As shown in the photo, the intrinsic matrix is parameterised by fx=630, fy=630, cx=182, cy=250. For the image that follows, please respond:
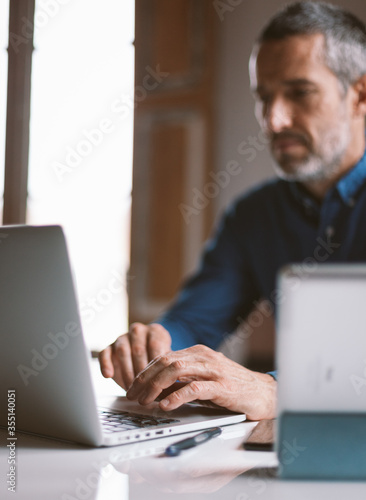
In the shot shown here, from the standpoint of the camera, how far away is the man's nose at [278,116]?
1.81 meters

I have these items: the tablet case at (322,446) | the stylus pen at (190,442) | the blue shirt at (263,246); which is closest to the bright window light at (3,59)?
the blue shirt at (263,246)

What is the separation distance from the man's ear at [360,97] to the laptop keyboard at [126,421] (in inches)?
54.0

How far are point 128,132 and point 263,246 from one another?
9.56 ft

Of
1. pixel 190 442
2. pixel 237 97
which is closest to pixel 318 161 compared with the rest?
pixel 190 442

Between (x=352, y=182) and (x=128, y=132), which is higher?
(x=128, y=132)

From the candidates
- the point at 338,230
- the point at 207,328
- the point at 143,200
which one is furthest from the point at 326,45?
the point at 143,200

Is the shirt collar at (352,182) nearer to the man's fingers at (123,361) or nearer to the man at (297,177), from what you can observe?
the man at (297,177)

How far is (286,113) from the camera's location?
1.84 m

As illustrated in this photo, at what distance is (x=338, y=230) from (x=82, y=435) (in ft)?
3.88

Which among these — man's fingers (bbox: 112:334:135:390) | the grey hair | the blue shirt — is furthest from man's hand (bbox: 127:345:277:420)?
the grey hair

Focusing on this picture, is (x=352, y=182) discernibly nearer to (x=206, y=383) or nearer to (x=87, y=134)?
(x=206, y=383)

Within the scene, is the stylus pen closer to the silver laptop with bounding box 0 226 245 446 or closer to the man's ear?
the silver laptop with bounding box 0 226 245 446

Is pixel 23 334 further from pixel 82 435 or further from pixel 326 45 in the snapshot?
pixel 326 45

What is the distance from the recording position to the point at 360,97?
6.42ft
